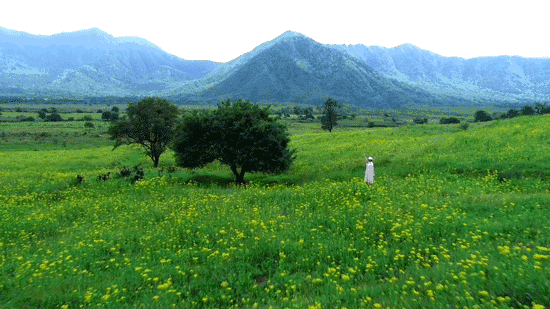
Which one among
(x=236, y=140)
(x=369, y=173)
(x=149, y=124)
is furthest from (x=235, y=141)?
(x=149, y=124)

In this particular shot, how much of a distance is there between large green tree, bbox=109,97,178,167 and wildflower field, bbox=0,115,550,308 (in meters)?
16.0

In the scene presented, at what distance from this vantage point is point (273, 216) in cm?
1305

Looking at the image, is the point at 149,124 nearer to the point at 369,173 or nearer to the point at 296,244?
the point at 369,173

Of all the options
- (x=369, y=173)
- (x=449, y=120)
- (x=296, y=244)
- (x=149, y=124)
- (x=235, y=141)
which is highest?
(x=149, y=124)

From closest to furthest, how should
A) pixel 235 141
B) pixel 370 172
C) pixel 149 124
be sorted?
pixel 370 172 → pixel 235 141 → pixel 149 124

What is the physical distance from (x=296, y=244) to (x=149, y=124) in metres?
30.5

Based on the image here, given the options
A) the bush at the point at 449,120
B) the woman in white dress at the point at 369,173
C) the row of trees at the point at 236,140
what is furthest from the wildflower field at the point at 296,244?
the bush at the point at 449,120

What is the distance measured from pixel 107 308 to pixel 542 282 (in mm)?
9215

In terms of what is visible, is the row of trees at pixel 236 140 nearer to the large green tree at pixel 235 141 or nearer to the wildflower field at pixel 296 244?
the large green tree at pixel 235 141

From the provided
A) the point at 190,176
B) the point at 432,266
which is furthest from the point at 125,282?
the point at 190,176

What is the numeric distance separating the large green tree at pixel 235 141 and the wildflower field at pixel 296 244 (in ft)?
14.0

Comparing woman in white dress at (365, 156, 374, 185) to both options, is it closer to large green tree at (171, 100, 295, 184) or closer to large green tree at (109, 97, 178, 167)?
large green tree at (171, 100, 295, 184)

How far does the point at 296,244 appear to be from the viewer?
9922mm

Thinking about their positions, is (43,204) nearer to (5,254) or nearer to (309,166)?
(5,254)
